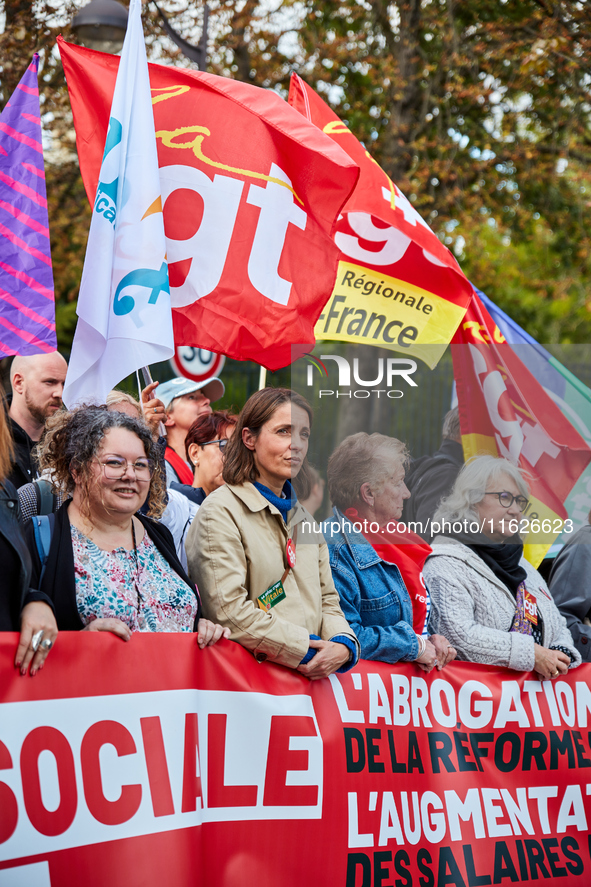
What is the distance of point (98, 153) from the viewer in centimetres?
427

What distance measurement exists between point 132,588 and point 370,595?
1137 millimetres

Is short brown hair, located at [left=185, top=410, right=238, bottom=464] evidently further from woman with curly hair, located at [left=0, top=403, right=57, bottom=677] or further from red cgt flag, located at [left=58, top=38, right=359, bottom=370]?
woman with curly hair, located at [left=0, top=403, right=57, bottom=677]

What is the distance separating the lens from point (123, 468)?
336 cm

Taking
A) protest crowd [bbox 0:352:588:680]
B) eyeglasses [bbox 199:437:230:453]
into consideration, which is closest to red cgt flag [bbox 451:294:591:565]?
protest crowd [bbox 0:352:588:680]

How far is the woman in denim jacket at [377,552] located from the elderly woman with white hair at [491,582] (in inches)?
3.9

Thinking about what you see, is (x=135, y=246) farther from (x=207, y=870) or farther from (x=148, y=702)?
(x=207, y=870)

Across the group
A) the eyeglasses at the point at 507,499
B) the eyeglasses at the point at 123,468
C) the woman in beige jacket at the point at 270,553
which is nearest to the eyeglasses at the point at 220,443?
the woman in beige jacket at the point at 270,553

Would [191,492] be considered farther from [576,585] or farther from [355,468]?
[576,585]

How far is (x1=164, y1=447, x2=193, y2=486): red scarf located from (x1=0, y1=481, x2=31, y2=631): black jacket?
2.53 metres

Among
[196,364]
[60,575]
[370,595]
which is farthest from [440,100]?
[60,575]

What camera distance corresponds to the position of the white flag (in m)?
3.73

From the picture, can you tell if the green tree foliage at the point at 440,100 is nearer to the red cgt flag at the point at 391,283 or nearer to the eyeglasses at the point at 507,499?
the red cgt flag at the point at 391,283

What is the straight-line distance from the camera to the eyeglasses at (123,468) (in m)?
3.33

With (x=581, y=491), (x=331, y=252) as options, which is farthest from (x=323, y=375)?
(x=581, y=491)
